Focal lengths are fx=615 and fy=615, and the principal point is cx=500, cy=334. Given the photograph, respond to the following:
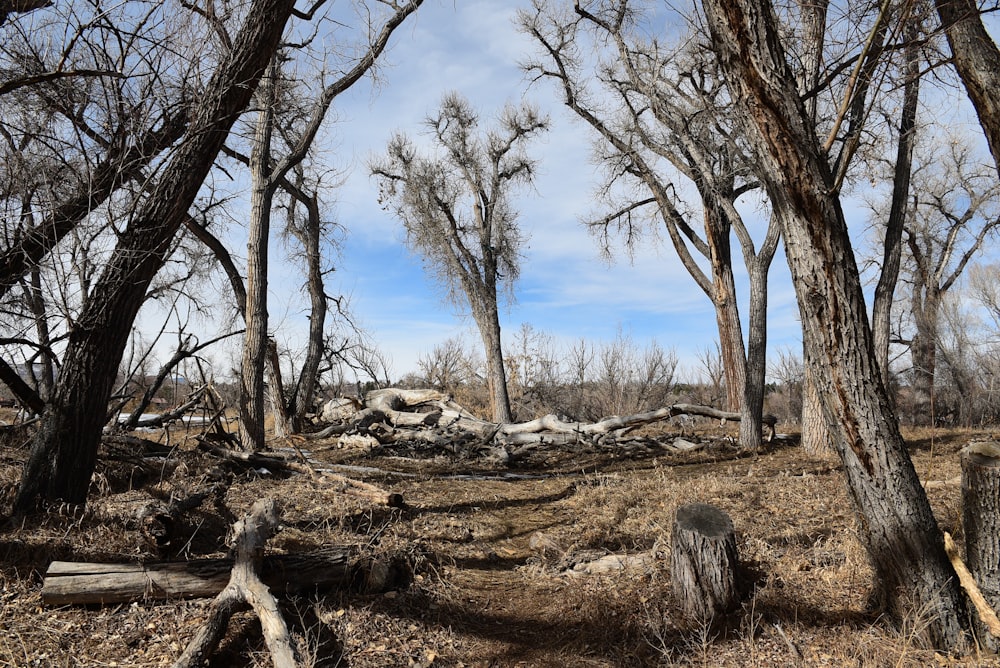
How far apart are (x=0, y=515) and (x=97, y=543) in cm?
88

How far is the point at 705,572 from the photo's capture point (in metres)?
3.91

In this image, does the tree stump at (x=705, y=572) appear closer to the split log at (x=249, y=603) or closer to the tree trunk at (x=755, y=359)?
the split log at (x=249, y=603)

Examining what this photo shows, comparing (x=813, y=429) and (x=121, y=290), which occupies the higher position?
(x=121, y=290)

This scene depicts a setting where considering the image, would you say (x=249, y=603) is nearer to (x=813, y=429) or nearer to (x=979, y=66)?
(x=979, y=66)

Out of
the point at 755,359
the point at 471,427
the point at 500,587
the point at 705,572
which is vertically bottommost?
the point at 500,587

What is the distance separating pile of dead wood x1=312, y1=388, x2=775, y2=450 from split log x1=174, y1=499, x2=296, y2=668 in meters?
7.20

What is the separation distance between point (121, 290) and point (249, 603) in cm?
287

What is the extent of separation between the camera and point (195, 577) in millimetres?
4027

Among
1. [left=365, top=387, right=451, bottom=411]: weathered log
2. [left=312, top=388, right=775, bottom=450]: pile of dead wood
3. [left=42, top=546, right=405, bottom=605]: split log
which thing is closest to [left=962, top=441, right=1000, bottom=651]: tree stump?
[left=42, top=546, right=405, bottom=605]: split log

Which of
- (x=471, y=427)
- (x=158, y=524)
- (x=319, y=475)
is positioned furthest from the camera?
(x=471, y=427)

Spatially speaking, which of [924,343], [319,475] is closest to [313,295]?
[319,475]

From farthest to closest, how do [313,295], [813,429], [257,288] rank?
[313,295], [257,288], [813,429]

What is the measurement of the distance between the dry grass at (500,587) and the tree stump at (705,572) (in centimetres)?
12

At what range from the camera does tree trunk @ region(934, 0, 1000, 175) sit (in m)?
4.48
